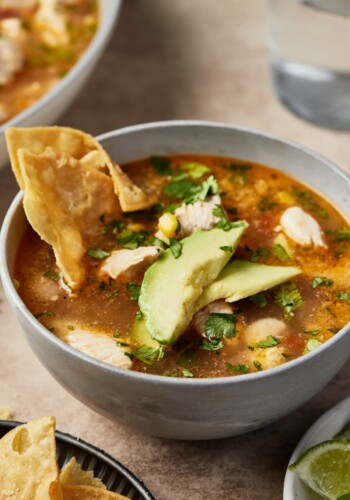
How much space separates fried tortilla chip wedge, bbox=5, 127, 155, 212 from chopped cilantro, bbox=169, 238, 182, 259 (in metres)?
0.20

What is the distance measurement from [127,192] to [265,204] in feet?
1.39

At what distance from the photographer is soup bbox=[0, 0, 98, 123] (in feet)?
11.1

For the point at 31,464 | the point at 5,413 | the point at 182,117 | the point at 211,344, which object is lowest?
the point at 5,413

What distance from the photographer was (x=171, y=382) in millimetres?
1959

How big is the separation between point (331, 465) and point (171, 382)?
0.46 m

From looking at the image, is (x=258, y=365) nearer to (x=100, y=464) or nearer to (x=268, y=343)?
(x=268, y=343)

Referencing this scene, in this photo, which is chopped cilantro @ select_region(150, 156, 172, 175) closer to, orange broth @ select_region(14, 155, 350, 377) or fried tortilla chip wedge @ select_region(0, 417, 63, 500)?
orange broth @ select_region(14, 155, 350, 377)

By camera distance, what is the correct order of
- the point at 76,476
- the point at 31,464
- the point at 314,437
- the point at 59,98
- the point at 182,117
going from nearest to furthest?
the point at 31,464, the point at 76,476, the point at 314,437, the point at 59,98, the point at 182,117

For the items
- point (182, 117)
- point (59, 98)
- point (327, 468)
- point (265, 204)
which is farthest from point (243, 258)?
point (182, 117)

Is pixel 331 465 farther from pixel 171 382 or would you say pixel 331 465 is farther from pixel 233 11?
pixel 233 11

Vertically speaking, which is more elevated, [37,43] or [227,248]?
[227,248]

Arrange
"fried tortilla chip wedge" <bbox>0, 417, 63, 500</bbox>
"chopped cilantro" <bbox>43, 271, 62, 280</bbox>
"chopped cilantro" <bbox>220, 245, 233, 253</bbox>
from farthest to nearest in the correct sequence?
"chopped cilantro" <bbox>43, 271, 62, 280</bbox> < "chopped cilantro" <bbox>220, 245, 233, 253</bbox> < "fried tortilla chip wedge" <bbox>0, 417, 63, 500</bbox>

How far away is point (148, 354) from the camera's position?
6.86 feet

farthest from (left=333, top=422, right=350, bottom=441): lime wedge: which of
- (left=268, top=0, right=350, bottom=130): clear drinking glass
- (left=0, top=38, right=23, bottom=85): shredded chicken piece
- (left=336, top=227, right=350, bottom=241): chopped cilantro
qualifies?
(left=0, top=38, right=23, bottom=85): shredded chicken piece
